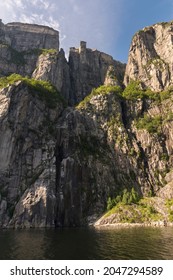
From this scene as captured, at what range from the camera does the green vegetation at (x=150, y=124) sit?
153 metres

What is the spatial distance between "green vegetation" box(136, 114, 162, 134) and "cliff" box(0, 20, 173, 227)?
1.84 ft

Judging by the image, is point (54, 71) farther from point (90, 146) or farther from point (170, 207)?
point (170, 207)

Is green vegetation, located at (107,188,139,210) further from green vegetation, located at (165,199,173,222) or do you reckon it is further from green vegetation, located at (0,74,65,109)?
green vegetation, located at (0,74,65,109)

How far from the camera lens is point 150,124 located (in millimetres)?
154250

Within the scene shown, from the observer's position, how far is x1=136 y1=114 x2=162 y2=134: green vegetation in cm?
15300

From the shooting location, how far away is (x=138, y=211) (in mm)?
111562

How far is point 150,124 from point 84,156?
155 feet

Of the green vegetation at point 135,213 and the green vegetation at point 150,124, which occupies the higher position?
the green vegetation at point 150,124

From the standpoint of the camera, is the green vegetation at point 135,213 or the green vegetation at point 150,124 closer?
the green vegetation at point 135,213

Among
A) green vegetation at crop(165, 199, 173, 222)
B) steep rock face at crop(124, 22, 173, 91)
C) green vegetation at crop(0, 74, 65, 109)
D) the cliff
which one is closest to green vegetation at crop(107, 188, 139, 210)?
the cliff

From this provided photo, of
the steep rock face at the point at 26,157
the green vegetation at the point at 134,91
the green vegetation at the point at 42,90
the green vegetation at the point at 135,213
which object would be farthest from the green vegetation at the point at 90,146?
the green vegetation at the point at 134,91

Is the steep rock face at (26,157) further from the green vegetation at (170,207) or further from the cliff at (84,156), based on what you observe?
the green vegetation at (170,207)

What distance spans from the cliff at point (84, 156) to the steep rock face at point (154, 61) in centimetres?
1117

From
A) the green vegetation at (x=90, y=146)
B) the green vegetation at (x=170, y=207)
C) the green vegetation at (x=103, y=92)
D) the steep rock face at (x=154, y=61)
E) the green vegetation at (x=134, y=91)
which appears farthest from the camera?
the steep rock face at (x=154, y=61)
